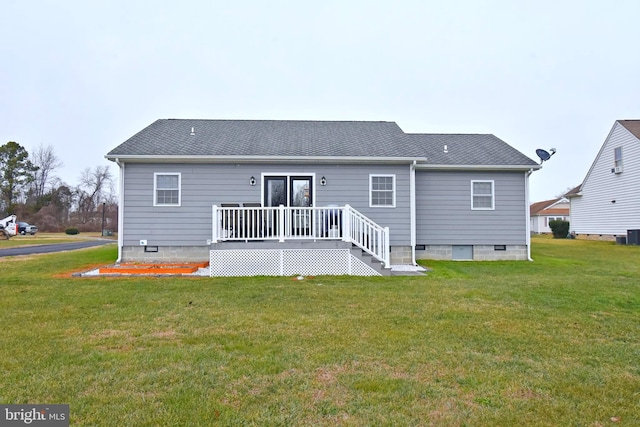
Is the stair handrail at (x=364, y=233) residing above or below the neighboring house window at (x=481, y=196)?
below

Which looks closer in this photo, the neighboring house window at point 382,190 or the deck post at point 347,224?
the deck post at point 347,224

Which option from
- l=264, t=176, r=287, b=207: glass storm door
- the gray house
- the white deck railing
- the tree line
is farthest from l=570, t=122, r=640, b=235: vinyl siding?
the tree line

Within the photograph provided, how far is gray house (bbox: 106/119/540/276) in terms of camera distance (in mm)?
8508

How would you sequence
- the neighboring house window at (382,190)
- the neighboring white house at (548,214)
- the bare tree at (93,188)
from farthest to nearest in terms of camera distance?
1. the bare tree at (93,188)
2. the neighboring white house at (548,214)
3. the neighboring house window at (382,190)

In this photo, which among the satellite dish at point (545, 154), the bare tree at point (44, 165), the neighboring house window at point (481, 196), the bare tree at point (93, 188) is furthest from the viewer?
the bare tree at point (93, 188)

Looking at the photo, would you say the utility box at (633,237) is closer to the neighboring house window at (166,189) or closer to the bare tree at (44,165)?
the neighboring house window at (166,189)

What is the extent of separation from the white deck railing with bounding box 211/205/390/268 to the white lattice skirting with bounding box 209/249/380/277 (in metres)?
0.33

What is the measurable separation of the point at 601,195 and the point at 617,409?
24179mm

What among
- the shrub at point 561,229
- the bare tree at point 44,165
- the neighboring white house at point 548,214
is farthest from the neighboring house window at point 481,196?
the bare tree at point 44,165

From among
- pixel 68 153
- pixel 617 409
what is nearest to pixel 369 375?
pixel 617 409

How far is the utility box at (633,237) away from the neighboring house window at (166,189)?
71.7 ft

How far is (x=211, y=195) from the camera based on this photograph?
1045 centimetres

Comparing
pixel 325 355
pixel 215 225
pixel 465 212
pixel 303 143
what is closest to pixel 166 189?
pixel 215 225

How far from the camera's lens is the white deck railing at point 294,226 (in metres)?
8.51
